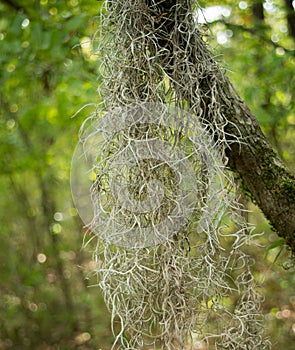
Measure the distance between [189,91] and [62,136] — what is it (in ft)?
7.37

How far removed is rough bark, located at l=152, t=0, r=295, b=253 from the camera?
1138mm

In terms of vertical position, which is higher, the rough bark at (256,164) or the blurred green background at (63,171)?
the rough bark at (256,164)

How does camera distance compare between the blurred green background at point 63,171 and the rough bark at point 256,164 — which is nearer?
the rough bark at point 256,164

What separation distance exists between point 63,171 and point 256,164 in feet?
8.44

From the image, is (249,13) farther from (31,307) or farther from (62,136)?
(31,307)

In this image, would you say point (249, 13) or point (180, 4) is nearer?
point (180, 4)

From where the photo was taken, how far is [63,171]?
3.63 metres

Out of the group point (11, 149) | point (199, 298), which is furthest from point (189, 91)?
point (11, 149)

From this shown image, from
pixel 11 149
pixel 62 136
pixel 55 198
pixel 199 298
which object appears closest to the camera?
pixel 199 298

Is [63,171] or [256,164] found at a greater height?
[256,164]

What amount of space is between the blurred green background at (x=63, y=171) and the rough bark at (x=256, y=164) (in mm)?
956

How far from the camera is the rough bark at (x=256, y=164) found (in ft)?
3.73

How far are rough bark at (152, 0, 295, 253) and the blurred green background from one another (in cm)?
96

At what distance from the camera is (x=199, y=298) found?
3.44 ft
